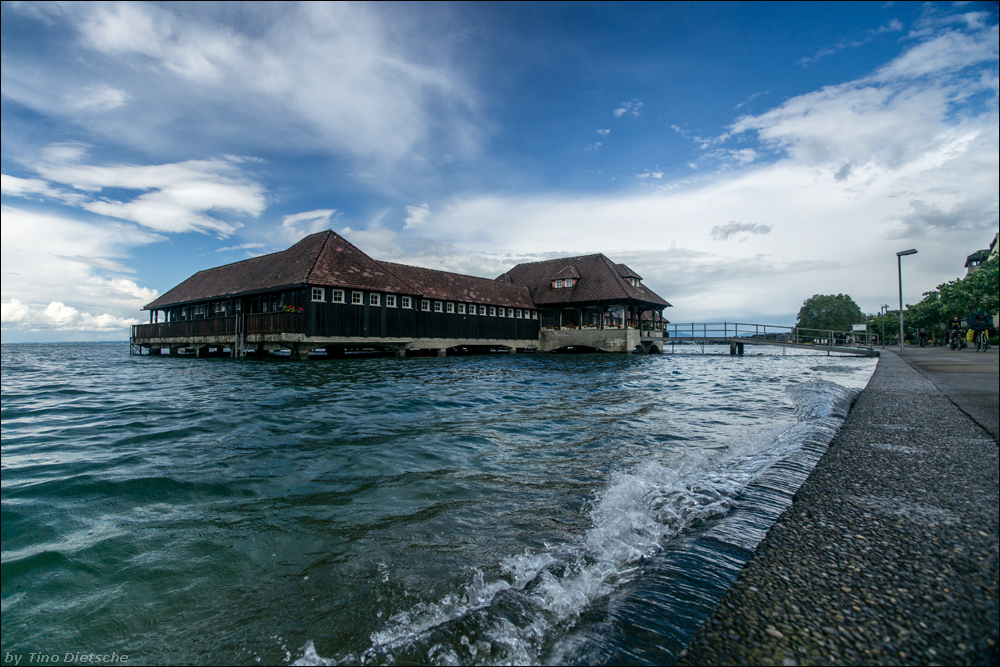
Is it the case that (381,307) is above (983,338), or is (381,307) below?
above

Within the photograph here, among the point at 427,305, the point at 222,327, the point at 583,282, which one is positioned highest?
the point at 583,282

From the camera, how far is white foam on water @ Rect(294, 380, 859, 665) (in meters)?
2.16

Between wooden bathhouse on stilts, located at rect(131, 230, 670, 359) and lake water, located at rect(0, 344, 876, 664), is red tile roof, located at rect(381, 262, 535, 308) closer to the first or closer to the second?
wooden bathhouse on stilts, located at rect(131, 230, 670, 359)

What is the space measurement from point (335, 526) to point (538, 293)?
125 feet

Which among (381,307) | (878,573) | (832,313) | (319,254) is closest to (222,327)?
(319,254)

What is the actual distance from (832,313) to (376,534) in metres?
110

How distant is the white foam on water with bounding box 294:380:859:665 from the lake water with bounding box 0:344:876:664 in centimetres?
2

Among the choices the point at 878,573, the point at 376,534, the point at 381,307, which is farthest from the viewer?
the point at 381,307

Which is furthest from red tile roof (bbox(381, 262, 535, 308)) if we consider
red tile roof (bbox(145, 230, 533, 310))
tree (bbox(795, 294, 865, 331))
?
tree (bbox(795, 294, 865, 331))

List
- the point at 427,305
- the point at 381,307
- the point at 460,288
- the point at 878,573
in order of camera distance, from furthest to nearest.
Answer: the point at 460,288, the point at 427,305, the point at 381,307, the point at 878,573

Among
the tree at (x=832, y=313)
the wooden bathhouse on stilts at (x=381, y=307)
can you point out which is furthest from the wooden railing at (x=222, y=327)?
the tree at (x=832, y=313)

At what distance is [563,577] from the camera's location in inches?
108

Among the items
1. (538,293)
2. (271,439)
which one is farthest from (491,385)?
(538,293)

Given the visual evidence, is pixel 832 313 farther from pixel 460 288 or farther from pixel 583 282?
pixel 460 288
